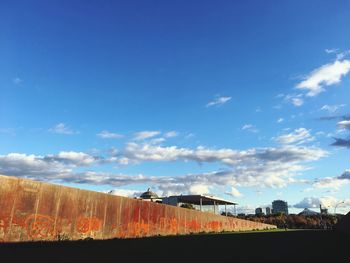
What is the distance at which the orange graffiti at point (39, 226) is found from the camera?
17938mm

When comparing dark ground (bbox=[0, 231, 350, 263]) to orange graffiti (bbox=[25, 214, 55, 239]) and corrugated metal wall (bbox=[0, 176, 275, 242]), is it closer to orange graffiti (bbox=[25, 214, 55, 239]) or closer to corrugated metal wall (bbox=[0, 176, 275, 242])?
orange graffiti (bbox=[25, 214, 55, 239])

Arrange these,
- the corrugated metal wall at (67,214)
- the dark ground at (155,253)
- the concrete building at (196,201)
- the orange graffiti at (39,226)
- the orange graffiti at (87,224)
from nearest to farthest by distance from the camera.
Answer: the dark ground at (155,253), the corrugated metal wall at (67,214), the orange graffiti at (39,226), the orange graffiti at (87,224), the concrete building at (196,201)


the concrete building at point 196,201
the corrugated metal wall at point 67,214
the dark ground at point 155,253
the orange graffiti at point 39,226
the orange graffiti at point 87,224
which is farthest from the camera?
the concrete building at point 196,201

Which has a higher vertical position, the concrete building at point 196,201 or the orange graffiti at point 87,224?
the concrete building at point 196,201

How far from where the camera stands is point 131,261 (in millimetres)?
11133

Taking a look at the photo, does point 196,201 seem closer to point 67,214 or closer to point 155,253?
point 67,214

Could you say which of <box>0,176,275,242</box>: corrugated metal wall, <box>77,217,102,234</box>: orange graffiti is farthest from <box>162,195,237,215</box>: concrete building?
<box>77,217,102,234</box>: orange graffiti

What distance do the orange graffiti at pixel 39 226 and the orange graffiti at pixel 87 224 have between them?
252cm

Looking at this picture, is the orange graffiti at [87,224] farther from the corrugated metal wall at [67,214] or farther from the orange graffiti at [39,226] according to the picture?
the orange graffiti at [39,226]

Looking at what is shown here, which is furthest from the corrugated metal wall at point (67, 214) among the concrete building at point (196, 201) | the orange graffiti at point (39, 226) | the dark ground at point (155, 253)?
the concrete building at point (196, 201)

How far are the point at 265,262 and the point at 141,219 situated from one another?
19876mm

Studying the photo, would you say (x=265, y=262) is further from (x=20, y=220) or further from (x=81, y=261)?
(x=20, y=220)

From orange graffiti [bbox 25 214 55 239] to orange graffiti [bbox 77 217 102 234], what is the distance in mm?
2517

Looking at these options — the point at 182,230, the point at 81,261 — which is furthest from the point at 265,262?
the point at 182,230
